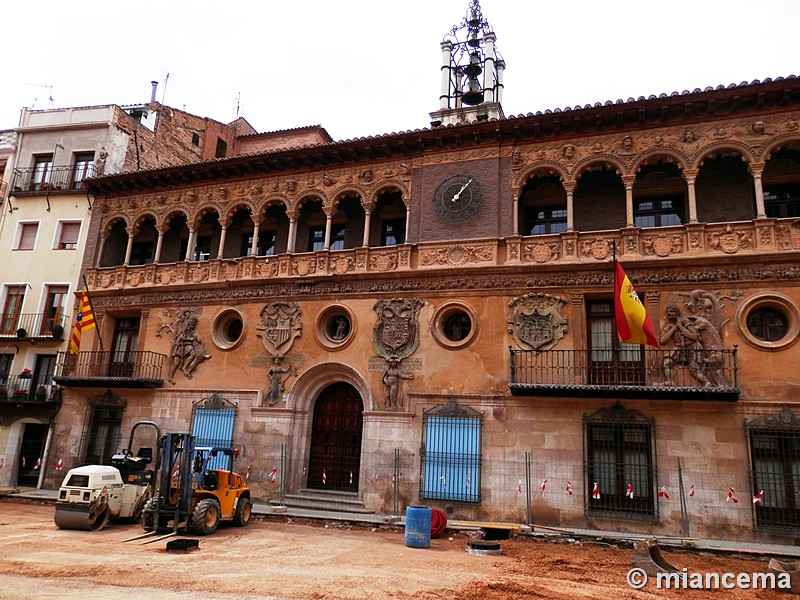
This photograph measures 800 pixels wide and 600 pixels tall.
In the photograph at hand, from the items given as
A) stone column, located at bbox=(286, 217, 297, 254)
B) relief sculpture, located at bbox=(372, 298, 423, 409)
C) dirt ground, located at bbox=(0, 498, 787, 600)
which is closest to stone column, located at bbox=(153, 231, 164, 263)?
stone column, located at bbox=(286, 217, 297, 254)

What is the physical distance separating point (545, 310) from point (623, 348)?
235cm

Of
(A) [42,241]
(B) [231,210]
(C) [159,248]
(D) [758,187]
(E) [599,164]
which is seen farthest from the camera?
(A) [42,241]

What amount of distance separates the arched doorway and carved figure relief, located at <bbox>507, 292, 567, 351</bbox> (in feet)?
18.5

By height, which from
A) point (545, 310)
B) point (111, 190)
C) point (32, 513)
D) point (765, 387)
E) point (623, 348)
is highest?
point (111, 190)

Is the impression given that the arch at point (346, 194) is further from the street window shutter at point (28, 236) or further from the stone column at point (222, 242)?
the street window shutter at point (28, 236)

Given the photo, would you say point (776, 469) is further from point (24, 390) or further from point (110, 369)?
point (24, 390)

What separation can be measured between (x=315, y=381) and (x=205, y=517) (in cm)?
651

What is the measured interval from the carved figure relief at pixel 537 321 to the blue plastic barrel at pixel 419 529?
589 cm

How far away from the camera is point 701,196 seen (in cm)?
1731

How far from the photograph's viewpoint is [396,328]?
18.5 metres

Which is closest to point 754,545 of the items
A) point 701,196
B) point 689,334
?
point 689,334

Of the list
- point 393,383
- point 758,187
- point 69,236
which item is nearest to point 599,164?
point 758,187

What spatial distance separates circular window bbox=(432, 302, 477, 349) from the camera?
58.0ft

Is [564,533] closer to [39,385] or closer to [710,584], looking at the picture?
[710,584]
